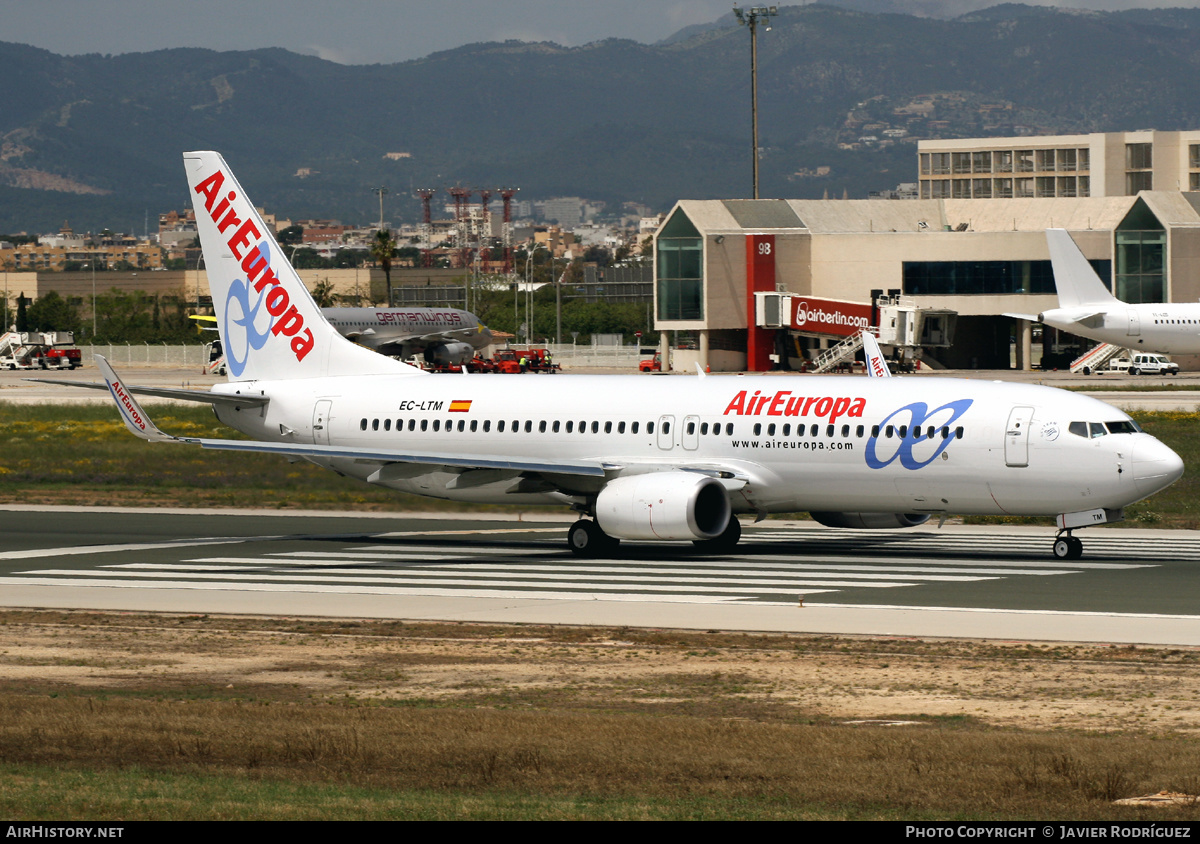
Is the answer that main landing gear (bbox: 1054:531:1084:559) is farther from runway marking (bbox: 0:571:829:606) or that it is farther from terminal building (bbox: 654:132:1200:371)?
terminal building (bbox: 654:132:1200:371)

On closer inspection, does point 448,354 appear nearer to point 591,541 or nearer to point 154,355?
point 154,355

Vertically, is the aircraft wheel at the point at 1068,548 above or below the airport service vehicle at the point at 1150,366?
below

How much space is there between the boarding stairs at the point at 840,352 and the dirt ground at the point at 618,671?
90.7m

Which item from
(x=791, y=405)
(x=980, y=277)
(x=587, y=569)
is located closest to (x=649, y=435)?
(x=791, y=405)

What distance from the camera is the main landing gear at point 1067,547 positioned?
114 ft

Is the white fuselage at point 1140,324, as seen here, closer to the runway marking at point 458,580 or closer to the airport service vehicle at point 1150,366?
the airport service vehicle at point 1150,366

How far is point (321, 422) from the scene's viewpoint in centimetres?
4072

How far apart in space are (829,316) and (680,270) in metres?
12.8

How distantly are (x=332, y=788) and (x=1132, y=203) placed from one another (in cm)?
11568

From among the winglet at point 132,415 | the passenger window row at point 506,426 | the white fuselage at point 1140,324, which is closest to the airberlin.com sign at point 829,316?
the white fuselage at point 1140,324

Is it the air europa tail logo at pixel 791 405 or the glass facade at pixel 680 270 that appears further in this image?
the glass facade at pixel 680 270

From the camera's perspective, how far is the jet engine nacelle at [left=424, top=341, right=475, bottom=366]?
12688 centimetres

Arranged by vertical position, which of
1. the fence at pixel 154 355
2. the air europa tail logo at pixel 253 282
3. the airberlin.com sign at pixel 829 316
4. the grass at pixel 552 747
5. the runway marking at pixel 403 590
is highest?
the air europa tail logo at pixel 253 282

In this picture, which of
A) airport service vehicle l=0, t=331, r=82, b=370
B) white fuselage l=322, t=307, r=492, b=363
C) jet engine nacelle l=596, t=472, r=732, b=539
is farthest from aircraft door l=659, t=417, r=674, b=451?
airport service vehicle l=0, t=331, r=82, b=370
